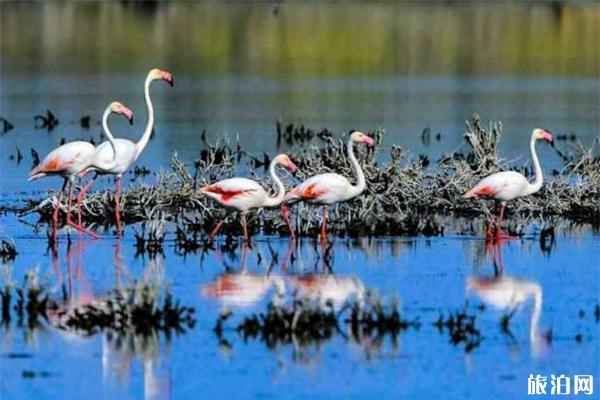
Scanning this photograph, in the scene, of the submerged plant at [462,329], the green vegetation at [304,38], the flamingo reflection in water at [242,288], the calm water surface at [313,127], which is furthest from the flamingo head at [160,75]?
the green vegetation at [304,38]

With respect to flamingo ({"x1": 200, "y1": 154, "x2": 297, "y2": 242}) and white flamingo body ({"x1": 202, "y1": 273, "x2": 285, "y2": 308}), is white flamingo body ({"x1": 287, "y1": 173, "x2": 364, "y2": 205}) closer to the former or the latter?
flamingo ({"x1": 200, "y1": 154, "x2": 297, "y2": 242})

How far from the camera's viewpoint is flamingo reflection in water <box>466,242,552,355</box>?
43.2ft

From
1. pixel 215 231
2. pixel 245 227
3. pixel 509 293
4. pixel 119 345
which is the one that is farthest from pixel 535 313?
pixel 215 231

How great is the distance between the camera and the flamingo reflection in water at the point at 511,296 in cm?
1316

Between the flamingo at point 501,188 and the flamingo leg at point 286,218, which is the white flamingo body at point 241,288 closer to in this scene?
the flamingo leg at point 286,218

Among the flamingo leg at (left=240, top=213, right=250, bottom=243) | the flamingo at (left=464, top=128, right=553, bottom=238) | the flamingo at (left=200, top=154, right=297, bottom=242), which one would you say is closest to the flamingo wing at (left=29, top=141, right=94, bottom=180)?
the flamingo at (left=200, top=154, right=297, bottom=242)

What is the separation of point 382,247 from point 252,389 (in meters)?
5.96

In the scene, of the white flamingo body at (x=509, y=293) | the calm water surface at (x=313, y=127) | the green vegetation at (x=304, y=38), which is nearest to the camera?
the calm water surface at (x=313, y=127)

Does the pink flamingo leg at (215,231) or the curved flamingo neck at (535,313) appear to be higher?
the pink flamingo leg at (215,231)

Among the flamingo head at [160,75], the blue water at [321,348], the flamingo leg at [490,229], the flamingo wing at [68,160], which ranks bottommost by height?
the blue water at [321,348]

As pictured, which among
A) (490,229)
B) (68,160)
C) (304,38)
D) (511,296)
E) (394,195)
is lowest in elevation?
(511,296)

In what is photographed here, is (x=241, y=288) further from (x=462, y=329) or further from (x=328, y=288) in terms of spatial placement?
(x=462, y=329)

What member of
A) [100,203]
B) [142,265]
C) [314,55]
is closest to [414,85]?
[314,55]

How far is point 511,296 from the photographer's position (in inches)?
577
